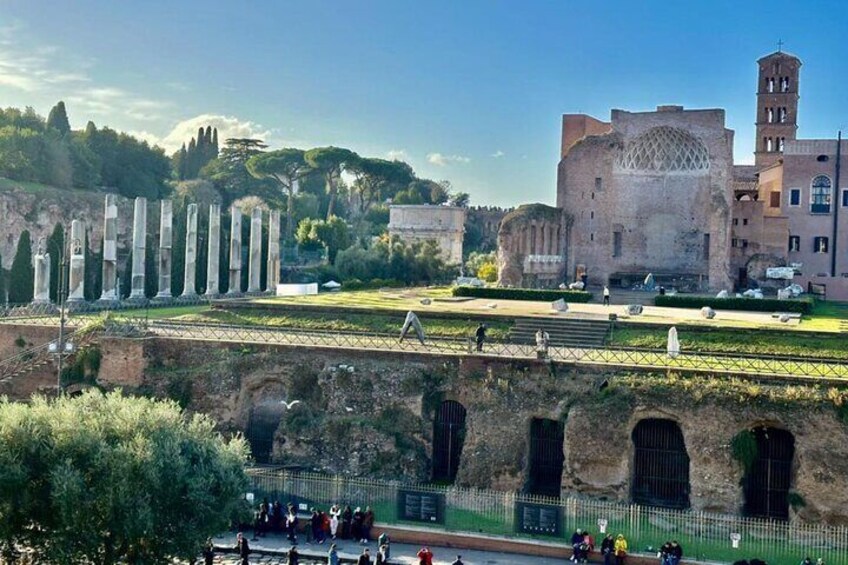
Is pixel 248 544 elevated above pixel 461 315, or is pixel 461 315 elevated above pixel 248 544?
pixel 461 315

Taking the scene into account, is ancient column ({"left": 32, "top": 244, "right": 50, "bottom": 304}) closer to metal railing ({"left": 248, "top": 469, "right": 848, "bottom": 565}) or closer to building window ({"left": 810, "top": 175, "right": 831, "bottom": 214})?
metal railing ({"left": 248, "top": 469, "right": 848, "bottom": 565})

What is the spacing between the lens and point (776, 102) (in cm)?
6662

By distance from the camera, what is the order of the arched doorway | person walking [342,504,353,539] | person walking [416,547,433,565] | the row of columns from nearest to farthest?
person walking [416,547,433,565] → person walking [342,504,353,539] → the arched doorway → the row of columns

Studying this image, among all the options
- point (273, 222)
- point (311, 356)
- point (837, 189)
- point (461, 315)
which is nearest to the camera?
point (311, 356)

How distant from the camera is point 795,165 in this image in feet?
165

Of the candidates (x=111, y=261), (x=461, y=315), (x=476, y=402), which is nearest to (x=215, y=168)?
(x=111, y=261)

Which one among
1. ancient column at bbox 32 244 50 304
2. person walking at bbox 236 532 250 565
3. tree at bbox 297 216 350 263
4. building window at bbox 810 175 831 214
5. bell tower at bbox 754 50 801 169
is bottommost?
person walking at bbox 236 532 250 565

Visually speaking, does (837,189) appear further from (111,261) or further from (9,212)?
(9,212)

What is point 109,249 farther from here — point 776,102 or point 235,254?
point 776,102

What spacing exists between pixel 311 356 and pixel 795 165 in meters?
33.2

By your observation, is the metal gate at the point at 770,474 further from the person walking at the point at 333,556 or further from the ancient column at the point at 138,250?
the ancient column at the point at 138,250

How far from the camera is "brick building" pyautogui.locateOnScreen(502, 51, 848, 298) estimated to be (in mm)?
47969

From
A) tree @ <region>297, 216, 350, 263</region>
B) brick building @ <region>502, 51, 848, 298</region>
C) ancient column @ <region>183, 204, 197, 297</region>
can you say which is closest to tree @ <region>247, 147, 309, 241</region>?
tree @ <region>297, 216, 350, 263</region>

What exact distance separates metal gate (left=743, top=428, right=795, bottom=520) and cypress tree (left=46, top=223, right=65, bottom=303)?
33.1 meters
